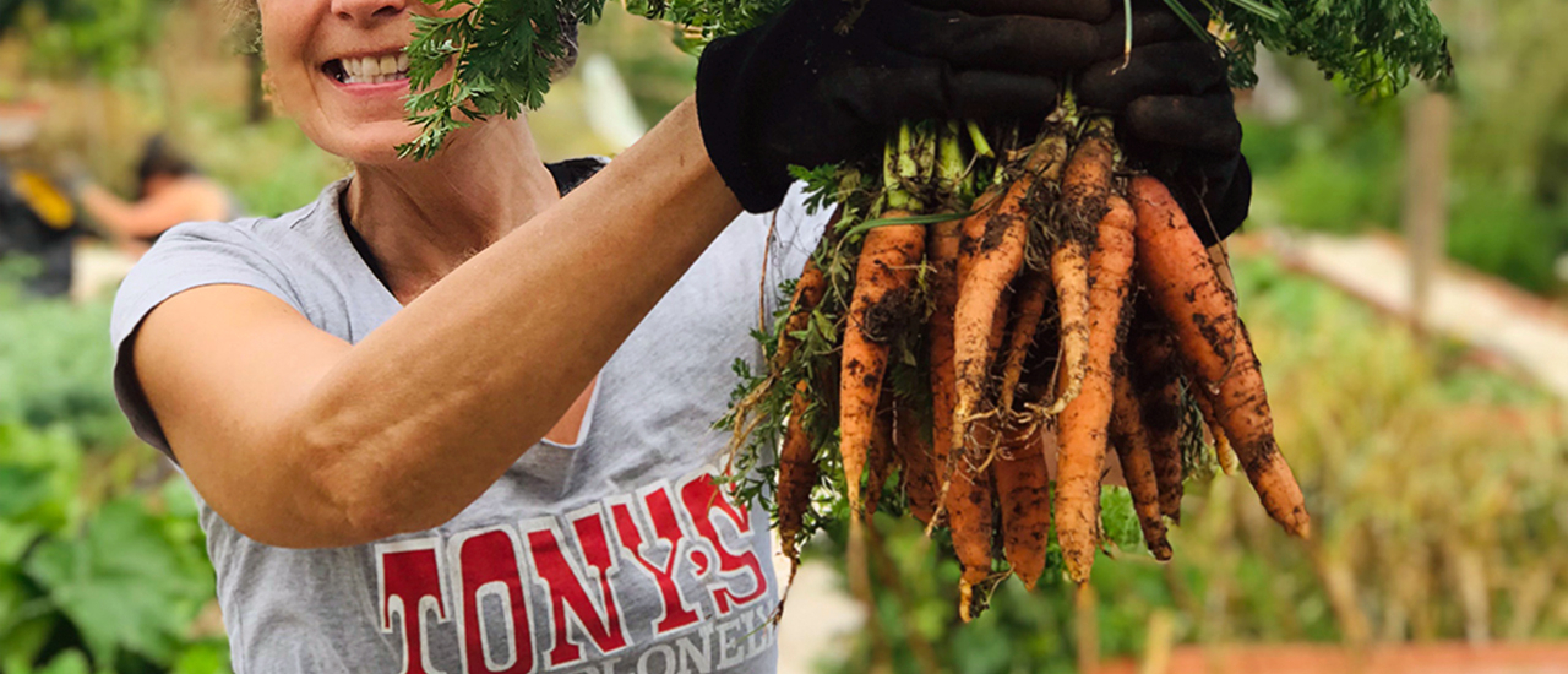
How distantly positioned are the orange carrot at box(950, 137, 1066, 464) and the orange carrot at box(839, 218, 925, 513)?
0.07 m

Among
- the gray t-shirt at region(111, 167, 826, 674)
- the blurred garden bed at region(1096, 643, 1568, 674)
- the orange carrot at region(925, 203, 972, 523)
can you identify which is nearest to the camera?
the orange carrot at region(925, 203, 972, 523)

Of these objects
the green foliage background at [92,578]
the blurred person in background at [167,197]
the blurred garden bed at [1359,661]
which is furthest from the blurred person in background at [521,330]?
the blurred person in background at [167,197]

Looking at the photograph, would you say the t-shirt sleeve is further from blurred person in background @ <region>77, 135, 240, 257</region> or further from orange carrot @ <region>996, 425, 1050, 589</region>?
blurred person in background @ <region>77, 135, 240, 257</region>

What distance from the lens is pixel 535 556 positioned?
1.55 meters

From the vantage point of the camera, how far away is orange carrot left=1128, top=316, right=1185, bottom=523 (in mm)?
1400

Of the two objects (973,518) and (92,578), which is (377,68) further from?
(92,578)

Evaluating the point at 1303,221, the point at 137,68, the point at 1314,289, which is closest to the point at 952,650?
the point at 1314,289

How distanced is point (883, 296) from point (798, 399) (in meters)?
0.16

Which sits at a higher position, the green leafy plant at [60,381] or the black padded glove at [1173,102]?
the black padded glove at [1173,102]

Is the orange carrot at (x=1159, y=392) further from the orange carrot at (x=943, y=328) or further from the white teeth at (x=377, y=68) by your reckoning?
the white teeth at (x=377, y=68)

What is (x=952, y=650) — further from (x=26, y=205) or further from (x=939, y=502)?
(x=26, y=205)

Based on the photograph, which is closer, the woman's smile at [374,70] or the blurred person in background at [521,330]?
the blurred person in background at [521,330]

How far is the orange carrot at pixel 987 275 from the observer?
122 cm

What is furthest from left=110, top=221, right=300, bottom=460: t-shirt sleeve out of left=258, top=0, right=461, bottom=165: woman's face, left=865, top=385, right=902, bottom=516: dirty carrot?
left=865, top=385, right=902, bottom=516: dirty carrot
